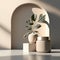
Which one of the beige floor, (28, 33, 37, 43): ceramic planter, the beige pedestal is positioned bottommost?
the beige floor

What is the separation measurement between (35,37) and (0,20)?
277cm

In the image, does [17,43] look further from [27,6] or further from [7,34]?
[27,6]

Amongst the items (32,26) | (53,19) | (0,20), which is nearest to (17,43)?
(0,20)

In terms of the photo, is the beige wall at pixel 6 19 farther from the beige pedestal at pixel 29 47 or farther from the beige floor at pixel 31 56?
the beige floor at pixel 31 56

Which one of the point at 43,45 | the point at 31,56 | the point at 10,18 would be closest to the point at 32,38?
the point at 43,45

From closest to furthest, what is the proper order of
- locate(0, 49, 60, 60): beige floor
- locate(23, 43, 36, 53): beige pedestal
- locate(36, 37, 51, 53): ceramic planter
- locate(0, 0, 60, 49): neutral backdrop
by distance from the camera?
locate(0, 49, 60, 60): beige floor < locate(36, 37, 51, 53): ceramic planter < locate(23, 43, 36, 53): beige pedestal < locate(0, 0, 60, 49): neutral backdrop

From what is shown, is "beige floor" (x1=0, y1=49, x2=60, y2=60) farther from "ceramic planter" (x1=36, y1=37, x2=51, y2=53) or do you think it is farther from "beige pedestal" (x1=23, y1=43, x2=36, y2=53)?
"beige pedestal" (x1=23, y1=43, x2=36, y2=53)

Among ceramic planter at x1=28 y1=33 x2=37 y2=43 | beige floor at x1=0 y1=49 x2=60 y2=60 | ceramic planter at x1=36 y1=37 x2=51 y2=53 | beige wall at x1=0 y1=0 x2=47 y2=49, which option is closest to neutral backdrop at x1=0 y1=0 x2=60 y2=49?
beige wall at x1=0 y1=0 x2=47 y2=49

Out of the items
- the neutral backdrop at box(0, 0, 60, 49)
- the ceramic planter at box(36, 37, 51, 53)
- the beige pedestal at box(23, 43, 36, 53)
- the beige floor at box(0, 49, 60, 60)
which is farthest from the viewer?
the neutral backdrop at box(0, 0, 60, 49)

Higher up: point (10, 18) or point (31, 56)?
point (10, 18)

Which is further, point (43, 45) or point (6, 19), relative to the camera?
point (6, 19)

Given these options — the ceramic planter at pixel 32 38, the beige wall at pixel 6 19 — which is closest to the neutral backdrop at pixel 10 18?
the beige wall at pixel 6 19

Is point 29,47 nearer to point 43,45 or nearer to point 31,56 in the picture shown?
point 43,45

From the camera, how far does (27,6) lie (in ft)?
27.9
